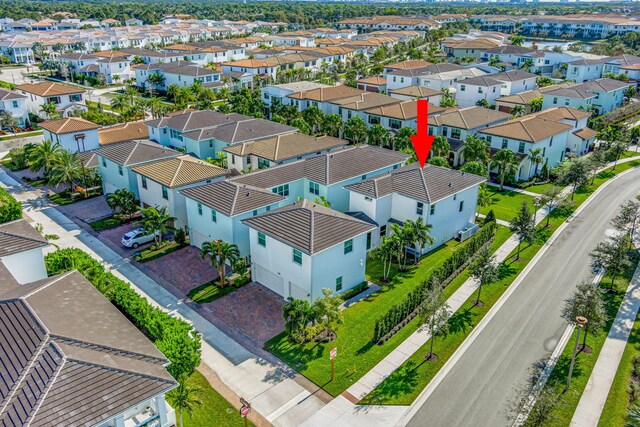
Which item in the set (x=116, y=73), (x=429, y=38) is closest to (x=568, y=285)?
(x=116, y=73)

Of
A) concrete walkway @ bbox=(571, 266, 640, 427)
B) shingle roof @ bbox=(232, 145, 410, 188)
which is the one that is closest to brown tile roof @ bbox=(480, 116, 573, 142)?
shingle roof @ bbox=(232, 145, 410, 188)

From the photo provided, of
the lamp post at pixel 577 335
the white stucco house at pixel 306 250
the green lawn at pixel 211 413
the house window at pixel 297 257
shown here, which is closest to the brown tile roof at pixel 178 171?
the white stucco house at pixel 306 250

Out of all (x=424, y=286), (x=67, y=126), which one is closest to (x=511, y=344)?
(x=424, y=286)

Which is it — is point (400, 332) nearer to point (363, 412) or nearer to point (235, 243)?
point (363, 412)

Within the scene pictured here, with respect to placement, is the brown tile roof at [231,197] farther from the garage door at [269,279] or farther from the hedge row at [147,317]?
the hedge row at [147,317]

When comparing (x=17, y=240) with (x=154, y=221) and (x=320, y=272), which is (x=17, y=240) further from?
(x=320, y=272)

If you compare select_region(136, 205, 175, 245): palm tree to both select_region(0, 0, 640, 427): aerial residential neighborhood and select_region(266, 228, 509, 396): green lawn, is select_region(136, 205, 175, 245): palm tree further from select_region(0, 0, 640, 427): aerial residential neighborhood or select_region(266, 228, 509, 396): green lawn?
select_region(266, 228, 509, 396): green lawn

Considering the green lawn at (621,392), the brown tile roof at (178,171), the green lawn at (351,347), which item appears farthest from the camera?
the brown tile roof at (178,171)
